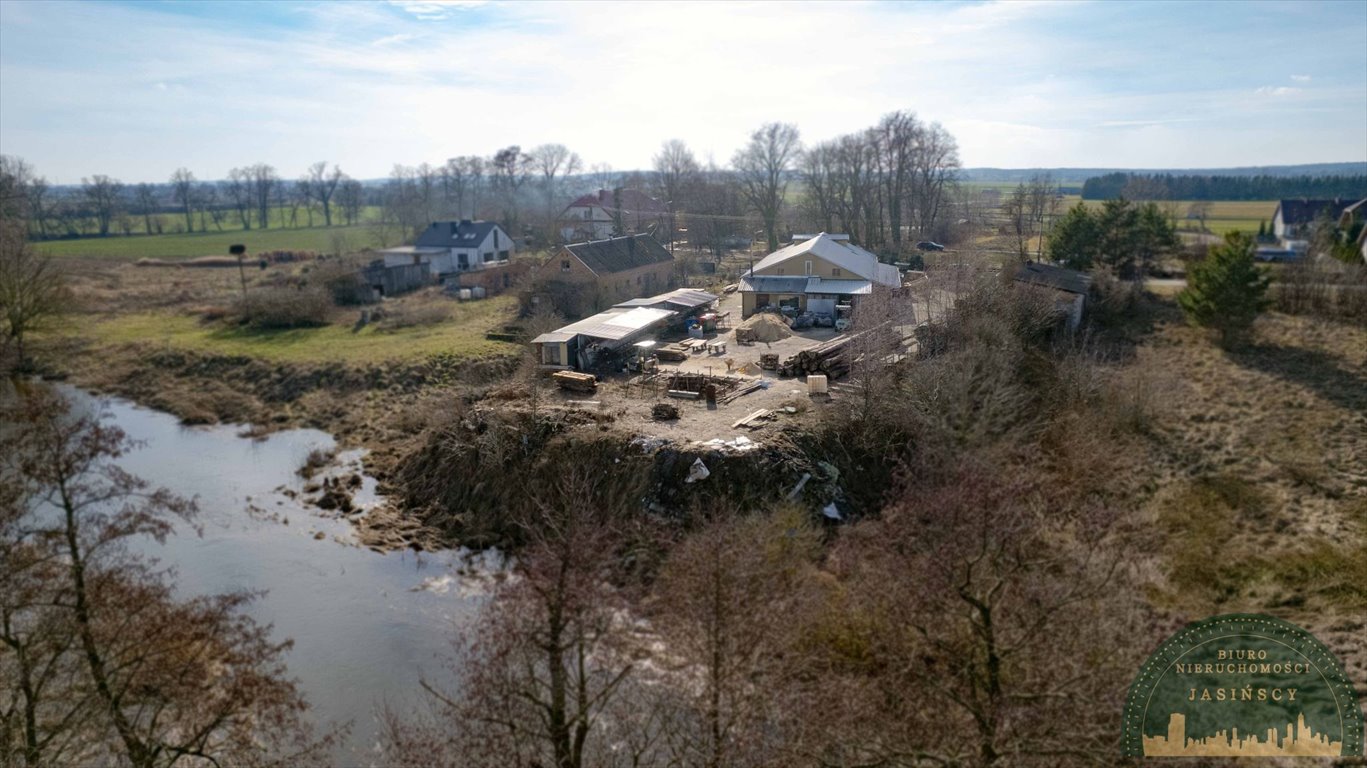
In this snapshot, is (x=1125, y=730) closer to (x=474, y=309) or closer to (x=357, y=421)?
(x=357, y=421)

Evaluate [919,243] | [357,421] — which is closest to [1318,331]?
[919,243]

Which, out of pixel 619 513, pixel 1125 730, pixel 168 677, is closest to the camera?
pixel 1125 730

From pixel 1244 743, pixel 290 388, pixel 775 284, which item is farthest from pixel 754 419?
pixel 290 388

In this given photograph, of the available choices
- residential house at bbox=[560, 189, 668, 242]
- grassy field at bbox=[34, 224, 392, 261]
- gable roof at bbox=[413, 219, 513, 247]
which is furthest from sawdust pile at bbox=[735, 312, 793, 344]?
grassy field at bbox=[34, 224, 392, 261]

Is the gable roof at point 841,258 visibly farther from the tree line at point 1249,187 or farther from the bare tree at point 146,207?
the bare tree at point 146,207

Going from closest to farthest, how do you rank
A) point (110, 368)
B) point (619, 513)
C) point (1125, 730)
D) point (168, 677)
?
1. point (1125, 730)
2. point (168, 677)
3. point (619, 513)
4. point (110, 368)

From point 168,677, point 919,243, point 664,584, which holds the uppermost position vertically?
point 919,243

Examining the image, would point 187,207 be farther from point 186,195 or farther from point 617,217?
point 617,217

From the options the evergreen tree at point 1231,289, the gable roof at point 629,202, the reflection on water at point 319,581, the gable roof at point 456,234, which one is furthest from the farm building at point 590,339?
the gable roof at point 456,234
